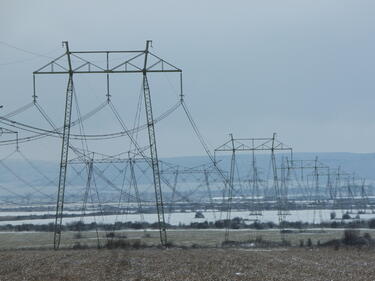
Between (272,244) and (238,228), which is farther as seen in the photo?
(238,228)

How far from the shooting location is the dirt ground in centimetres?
3319

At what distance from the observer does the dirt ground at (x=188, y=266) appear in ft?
109

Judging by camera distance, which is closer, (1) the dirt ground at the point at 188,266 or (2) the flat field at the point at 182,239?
(1) the dirt ground at the point at 188,266

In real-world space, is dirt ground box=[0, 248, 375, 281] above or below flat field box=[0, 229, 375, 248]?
below

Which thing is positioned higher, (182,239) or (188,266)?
(182,239)

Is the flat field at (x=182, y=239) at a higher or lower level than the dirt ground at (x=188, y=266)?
higher

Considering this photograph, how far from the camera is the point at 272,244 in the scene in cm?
6172

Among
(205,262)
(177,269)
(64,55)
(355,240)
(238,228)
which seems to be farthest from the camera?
(238,228)

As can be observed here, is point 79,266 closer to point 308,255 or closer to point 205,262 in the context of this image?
point 205,262

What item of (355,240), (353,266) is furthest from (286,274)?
(355,240)

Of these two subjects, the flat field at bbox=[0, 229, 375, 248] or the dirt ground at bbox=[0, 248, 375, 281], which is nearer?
the dirt ground at bbox=[0, 248, 375, 281]

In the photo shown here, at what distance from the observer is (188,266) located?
3784 centimetres

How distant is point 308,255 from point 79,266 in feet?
46.0

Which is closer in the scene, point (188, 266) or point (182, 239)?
point (188, 266)
